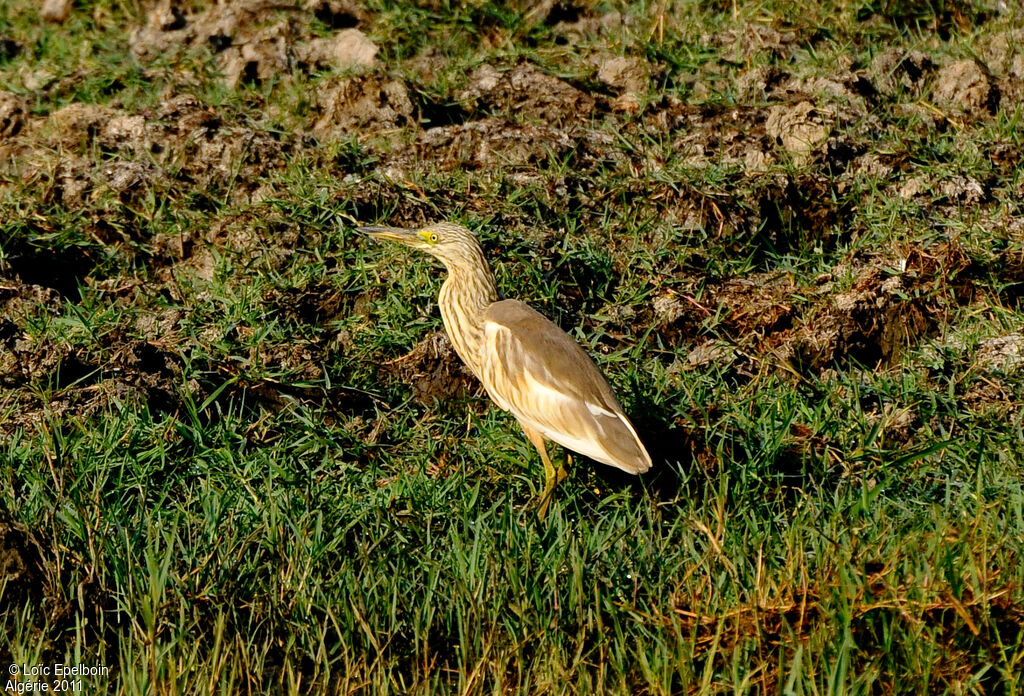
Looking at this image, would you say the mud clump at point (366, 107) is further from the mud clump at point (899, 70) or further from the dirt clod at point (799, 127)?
the mud clump at point (899, 70)

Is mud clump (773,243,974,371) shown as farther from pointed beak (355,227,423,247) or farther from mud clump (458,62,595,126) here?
mud clump (458,62,595,126)

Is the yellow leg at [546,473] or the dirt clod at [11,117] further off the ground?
the yellow leg at [546,473]

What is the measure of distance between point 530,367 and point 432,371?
0.77 meters

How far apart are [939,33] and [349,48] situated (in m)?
3.16

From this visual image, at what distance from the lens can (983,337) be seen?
18.0ft

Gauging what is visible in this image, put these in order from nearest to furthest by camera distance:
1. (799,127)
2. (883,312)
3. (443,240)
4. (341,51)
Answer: (443,240) < (883,312) < (799,127) < (341,51)

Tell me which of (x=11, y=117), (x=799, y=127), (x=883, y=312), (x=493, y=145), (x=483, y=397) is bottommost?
(x=483, y=397)

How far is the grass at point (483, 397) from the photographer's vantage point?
3.76 m

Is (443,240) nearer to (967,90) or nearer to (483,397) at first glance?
(483,397)

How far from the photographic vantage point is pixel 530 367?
4.67 meters

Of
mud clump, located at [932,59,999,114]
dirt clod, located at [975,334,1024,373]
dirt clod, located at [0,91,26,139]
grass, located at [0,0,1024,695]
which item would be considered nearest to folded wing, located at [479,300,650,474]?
grass, located at [0,0,1024,695]

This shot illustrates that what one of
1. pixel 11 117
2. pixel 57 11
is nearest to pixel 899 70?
pixel 11 117

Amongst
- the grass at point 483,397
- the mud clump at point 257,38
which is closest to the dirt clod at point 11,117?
the grass at point 483,397

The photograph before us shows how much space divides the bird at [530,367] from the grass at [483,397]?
0.73ft
